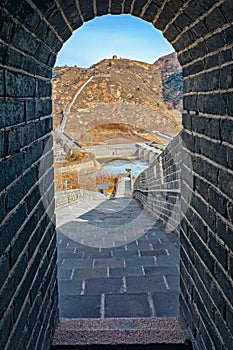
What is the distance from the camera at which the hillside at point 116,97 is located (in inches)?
1670

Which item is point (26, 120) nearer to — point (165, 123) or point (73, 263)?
point (73, 263)

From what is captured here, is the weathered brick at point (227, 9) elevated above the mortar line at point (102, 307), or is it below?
above

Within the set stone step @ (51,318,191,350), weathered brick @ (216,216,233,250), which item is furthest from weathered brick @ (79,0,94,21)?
stone step @ (51,318,191,350)

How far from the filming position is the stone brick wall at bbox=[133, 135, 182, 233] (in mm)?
6004

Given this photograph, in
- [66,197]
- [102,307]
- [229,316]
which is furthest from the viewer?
[66,197]

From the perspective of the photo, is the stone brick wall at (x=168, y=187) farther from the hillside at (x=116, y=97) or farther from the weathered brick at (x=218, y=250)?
the hillside at (x=116, y=97)

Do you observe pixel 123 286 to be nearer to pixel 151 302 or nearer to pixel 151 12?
pixel 151 302

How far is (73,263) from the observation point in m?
4.54

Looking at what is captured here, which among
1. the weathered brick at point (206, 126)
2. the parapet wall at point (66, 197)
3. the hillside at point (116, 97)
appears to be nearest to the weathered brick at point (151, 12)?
the weathered brick at point (206, 126)

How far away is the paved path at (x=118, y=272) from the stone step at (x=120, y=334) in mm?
148

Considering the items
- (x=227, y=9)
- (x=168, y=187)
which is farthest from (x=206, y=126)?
(x=168, y=187)

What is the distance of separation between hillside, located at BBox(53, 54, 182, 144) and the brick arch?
1428 inches

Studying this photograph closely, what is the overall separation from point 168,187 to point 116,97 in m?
40.6

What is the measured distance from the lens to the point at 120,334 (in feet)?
9.33
